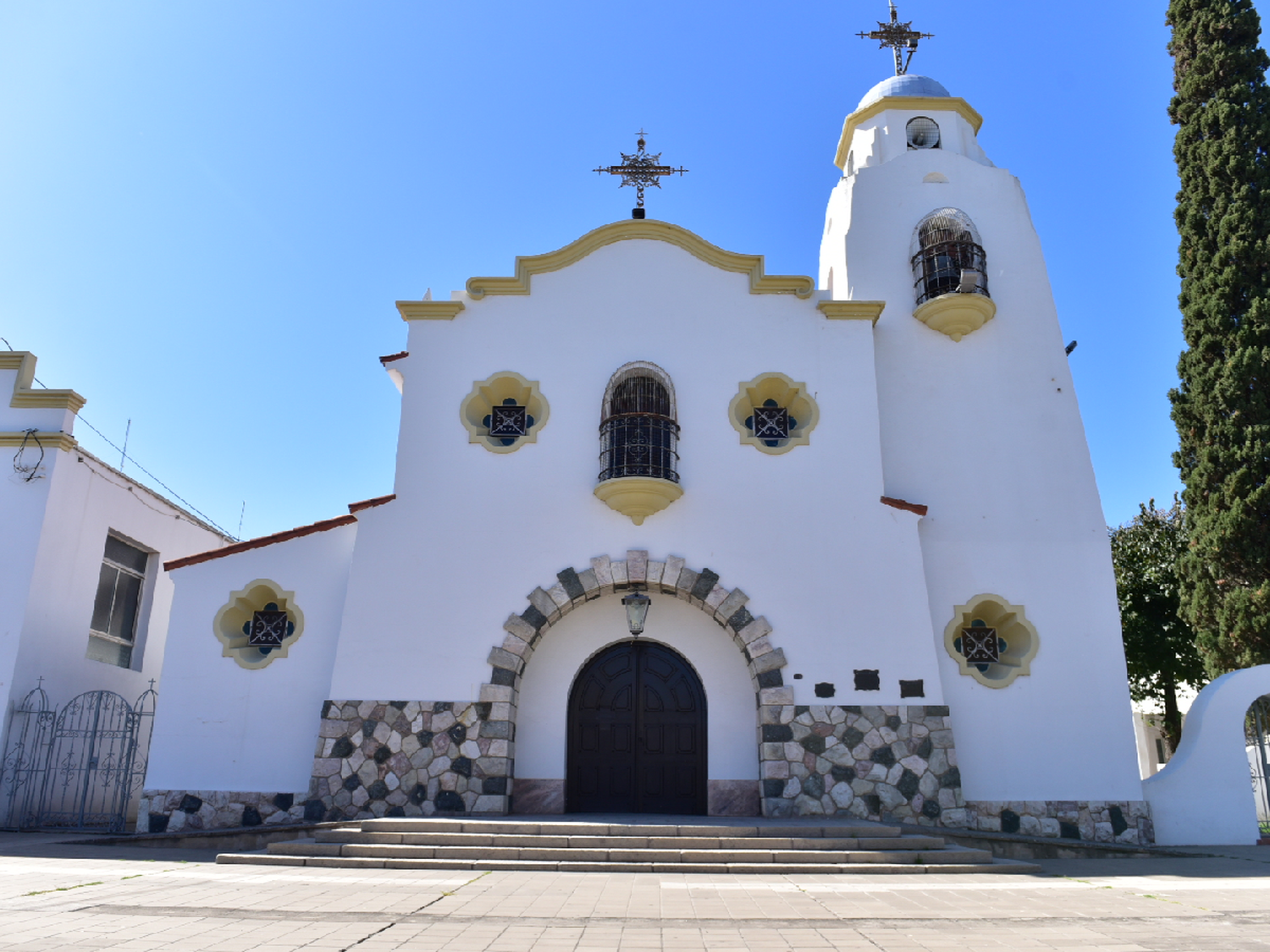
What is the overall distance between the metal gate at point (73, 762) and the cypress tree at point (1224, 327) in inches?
630

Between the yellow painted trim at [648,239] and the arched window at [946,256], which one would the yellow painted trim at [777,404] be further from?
the arched window at [946,256]

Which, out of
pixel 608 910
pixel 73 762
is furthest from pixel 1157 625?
pixel 73 762

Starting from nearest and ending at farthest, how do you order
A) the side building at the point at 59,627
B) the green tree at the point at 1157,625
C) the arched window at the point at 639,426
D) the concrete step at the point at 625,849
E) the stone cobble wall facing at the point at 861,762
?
the concrete step at the point at 625,849, the stone cobble wall facing at the point at 861,762, the arched window at the point at 639,426, the side building at the point at 59,627, the green tree at the point at 1157,625

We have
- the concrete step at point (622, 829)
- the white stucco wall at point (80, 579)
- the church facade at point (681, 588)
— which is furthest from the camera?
the white stucco wall at point (80, 579)

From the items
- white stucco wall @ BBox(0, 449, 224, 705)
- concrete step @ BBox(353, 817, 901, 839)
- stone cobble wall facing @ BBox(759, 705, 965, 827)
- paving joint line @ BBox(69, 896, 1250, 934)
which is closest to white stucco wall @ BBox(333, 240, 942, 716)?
stone cobble wall facing @ BBox(759, 705, 965, 827)

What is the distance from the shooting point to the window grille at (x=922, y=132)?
15.8m

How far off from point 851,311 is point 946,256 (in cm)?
218

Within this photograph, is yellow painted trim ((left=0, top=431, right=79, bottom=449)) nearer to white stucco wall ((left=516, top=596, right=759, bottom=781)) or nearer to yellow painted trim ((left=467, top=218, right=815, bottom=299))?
yellow painted trim ((left=467, top=218, right=815, bottom=299))

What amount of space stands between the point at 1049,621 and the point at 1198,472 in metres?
4.36

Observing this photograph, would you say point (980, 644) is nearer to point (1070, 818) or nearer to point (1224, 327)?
point (1070, 818)

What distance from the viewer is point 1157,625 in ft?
62.0

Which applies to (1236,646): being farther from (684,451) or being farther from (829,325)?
(684,451)

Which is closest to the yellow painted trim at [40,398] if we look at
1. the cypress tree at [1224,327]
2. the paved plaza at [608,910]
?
the paved plaza at [608,910]

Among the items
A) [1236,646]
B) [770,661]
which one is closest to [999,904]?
[770,661]
